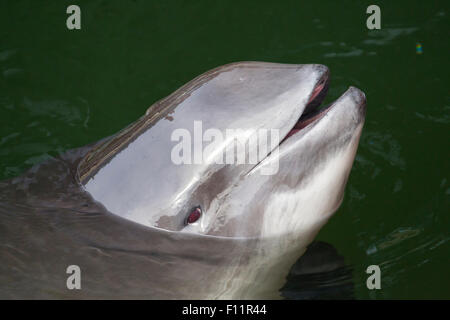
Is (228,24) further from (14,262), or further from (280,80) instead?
(14,262)

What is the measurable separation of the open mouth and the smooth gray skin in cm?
4

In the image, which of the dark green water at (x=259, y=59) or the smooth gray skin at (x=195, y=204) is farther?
the dark green water at (x=259, y=59)

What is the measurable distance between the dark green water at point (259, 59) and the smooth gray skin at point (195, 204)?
4.02 ft

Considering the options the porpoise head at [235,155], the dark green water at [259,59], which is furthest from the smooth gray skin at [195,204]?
the dark green water at [259,59]

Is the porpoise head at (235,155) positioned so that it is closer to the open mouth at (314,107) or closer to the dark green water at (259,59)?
the open mouth at (314,107)

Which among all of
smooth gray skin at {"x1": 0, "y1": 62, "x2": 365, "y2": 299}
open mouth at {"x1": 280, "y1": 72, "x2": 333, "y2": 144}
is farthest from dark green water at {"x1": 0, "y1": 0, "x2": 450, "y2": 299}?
open mouth at {"x1": 280, "y1": 72, "x2": 333, "y2": 144}

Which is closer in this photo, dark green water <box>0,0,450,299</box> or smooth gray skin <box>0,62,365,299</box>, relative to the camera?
smooth gray skin <box>0,62,365,299</box>

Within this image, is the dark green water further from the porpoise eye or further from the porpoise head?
the porpoise eye

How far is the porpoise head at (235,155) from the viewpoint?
3422 mm

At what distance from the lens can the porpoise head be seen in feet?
11.2

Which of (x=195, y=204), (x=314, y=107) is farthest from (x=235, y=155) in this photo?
(x=314, y=107)

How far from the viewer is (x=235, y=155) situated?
3.42m

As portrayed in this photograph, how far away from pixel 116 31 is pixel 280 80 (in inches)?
157

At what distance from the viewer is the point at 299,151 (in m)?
3.44
